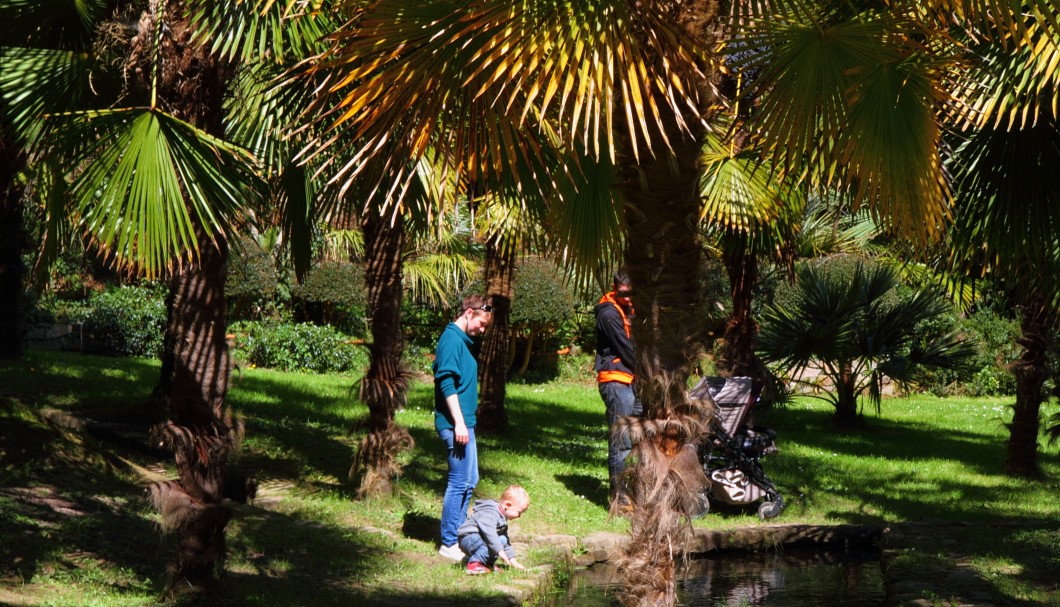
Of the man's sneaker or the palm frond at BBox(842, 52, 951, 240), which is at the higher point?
the palm frond at BBox(842, 52, 951, 240)

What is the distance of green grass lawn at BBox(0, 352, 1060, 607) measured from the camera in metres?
6.45

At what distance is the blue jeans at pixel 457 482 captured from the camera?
7340mm

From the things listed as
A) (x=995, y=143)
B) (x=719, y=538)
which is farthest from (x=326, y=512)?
(x=995, y=143)

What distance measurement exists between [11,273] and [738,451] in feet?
27.9

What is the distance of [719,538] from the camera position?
332 inches

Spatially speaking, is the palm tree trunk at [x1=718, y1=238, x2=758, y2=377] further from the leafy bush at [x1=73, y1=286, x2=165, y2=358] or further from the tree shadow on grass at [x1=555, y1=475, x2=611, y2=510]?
the leafy bush at [x1=73, y1=286, x2=165, y2=358]

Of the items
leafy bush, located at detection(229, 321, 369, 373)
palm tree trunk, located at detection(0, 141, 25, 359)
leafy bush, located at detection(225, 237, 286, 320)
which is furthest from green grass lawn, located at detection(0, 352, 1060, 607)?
leafy bush, located at detection(225, 237, 286, 320)

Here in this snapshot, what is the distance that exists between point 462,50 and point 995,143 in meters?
4.09

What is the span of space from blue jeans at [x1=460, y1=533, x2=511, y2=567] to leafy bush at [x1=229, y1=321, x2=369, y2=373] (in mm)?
11685

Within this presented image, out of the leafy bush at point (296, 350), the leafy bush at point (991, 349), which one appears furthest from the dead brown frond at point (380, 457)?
the leafy bush at point (991, 349)

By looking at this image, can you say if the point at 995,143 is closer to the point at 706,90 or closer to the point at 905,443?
the point at 706,90

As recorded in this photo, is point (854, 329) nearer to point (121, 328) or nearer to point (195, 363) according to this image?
point (195, 363)

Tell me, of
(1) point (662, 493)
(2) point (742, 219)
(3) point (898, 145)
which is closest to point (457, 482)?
(1) point (662, 493)

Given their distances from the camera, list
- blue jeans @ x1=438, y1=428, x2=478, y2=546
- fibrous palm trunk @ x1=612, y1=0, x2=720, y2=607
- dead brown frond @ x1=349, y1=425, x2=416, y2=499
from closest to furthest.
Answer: fibrous palm trunk @ x1=612, y1=0, x2=720, y2=607 → blue jeans @ x1=438, y1=428, x2=478, y2=546 → dead brown frond @ x1=349, y1=425, x2=416, y2=499
